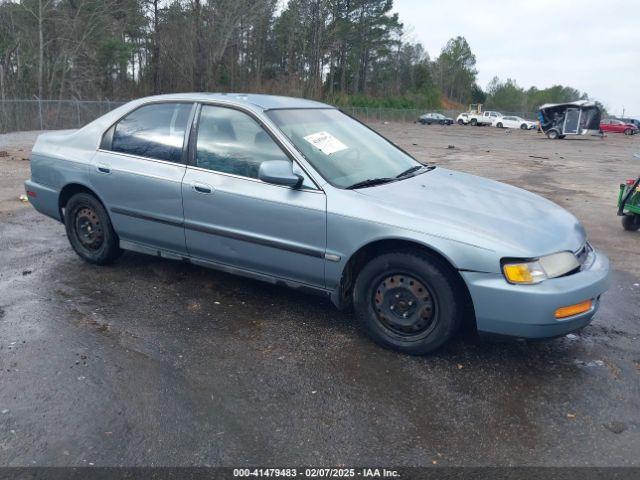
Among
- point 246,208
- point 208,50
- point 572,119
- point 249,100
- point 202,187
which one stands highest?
point 208,50

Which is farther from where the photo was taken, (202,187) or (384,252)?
(202,187)

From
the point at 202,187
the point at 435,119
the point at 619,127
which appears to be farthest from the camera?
the point at 435,119

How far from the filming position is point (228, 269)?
13.8 ft

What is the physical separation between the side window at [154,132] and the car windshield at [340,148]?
0.81 m

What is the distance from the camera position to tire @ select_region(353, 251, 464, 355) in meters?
3.32

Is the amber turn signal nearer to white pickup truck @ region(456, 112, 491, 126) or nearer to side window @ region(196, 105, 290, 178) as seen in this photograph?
side window @ region(196, 105, 290, 178)

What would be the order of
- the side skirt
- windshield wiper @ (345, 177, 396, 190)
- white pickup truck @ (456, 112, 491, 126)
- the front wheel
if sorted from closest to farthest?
windshield wiper @ (345, 177, 396, 190)
the side skirt
the front wheel
white pickup truck @ (456, 112, 491, 126)

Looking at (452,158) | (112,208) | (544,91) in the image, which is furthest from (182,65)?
(544,91)

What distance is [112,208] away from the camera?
4668 millimetres

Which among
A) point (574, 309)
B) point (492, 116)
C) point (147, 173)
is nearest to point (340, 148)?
point (147, 173)

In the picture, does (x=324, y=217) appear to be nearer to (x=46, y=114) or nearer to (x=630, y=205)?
(x=630, y=205)

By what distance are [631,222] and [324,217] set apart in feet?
Answer: 18.2

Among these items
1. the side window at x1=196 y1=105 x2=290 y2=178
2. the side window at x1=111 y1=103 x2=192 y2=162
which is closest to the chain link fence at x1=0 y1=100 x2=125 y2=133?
the side window at x1=111 y1=103 x2=192 y2=162

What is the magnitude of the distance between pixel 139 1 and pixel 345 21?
1146 inches
